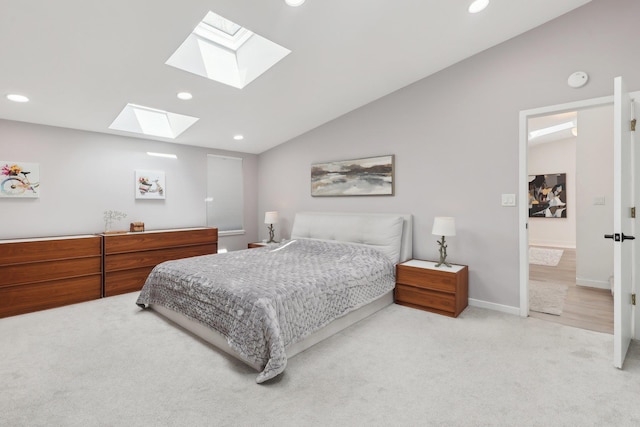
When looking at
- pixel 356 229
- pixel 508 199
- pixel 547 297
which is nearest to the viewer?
pixel 508 199

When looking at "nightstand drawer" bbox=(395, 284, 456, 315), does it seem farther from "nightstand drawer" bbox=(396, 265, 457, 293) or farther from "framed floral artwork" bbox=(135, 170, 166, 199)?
"framed floral artwork" bbox=(135, 170, 166, 199)

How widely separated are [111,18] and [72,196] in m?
2.74

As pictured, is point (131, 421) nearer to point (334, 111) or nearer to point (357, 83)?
point (357, 83)

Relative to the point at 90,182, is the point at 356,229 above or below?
below

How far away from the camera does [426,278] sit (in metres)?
3.23

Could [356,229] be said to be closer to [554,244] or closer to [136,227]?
[136,227]

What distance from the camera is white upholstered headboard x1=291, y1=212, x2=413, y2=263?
370 centimetres

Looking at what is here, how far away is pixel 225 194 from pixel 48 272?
8.70ft

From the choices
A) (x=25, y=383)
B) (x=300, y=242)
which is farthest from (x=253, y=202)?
(x=25, y=383)

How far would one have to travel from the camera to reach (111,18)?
6.86ft

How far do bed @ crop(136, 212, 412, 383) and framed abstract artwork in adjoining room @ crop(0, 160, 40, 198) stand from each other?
1.91 m

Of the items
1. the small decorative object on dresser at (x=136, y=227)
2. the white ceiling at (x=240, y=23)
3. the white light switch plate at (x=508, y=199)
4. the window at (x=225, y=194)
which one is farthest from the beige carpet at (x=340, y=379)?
the window at (x=225, y=194)

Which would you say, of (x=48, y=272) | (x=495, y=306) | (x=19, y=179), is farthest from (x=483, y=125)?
(x=19, y=179)

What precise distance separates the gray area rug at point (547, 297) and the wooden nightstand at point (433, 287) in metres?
0.77
